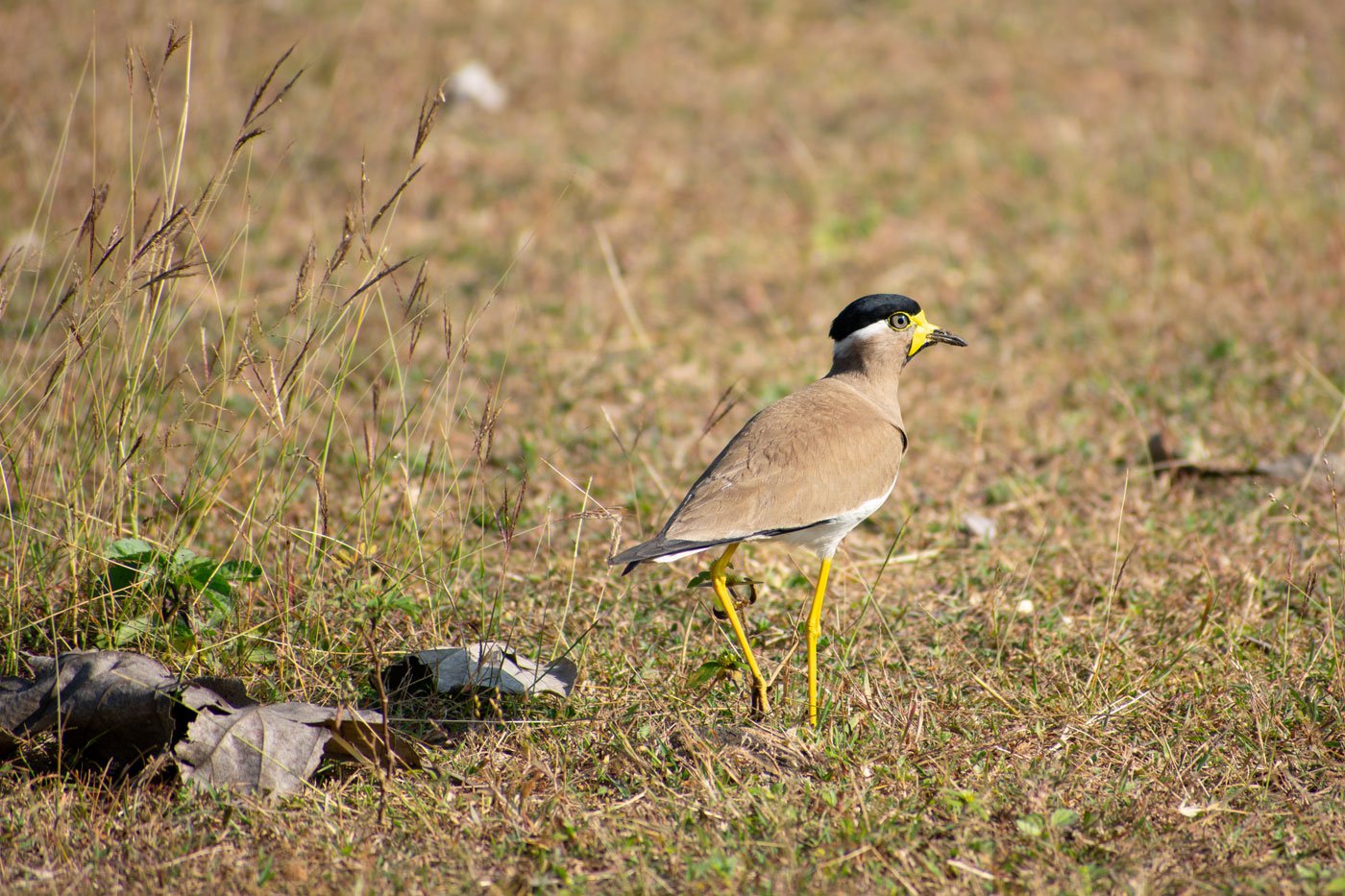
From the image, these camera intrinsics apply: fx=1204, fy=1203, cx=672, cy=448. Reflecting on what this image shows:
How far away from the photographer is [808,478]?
4031 mm

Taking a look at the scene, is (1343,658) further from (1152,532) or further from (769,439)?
(769,439)

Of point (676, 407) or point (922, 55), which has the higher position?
point (922, 55)

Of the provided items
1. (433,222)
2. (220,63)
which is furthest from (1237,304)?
(220,63)

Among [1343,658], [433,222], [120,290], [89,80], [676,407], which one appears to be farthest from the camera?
[89,80]

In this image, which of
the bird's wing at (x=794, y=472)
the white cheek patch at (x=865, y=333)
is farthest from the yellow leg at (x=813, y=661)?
the white cheek patch at (x=865, y=333)

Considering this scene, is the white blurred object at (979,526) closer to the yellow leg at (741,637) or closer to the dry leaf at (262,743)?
the yellow leg at (741,637)

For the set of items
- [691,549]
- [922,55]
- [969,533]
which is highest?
[922,55]

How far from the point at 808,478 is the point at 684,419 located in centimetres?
233

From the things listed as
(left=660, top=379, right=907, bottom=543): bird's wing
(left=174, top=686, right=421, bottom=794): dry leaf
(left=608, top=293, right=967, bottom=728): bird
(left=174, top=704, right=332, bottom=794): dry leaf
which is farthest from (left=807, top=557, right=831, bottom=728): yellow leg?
A: (left=174, top=704, right=332, bottom=794): dry leaf

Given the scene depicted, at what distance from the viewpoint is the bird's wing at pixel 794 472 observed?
3.86 metres

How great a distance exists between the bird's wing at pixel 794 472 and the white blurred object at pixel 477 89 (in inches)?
226

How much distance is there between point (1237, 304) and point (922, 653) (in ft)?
14.1

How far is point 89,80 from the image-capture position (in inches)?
336

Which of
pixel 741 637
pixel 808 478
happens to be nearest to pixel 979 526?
pixel 808 478
